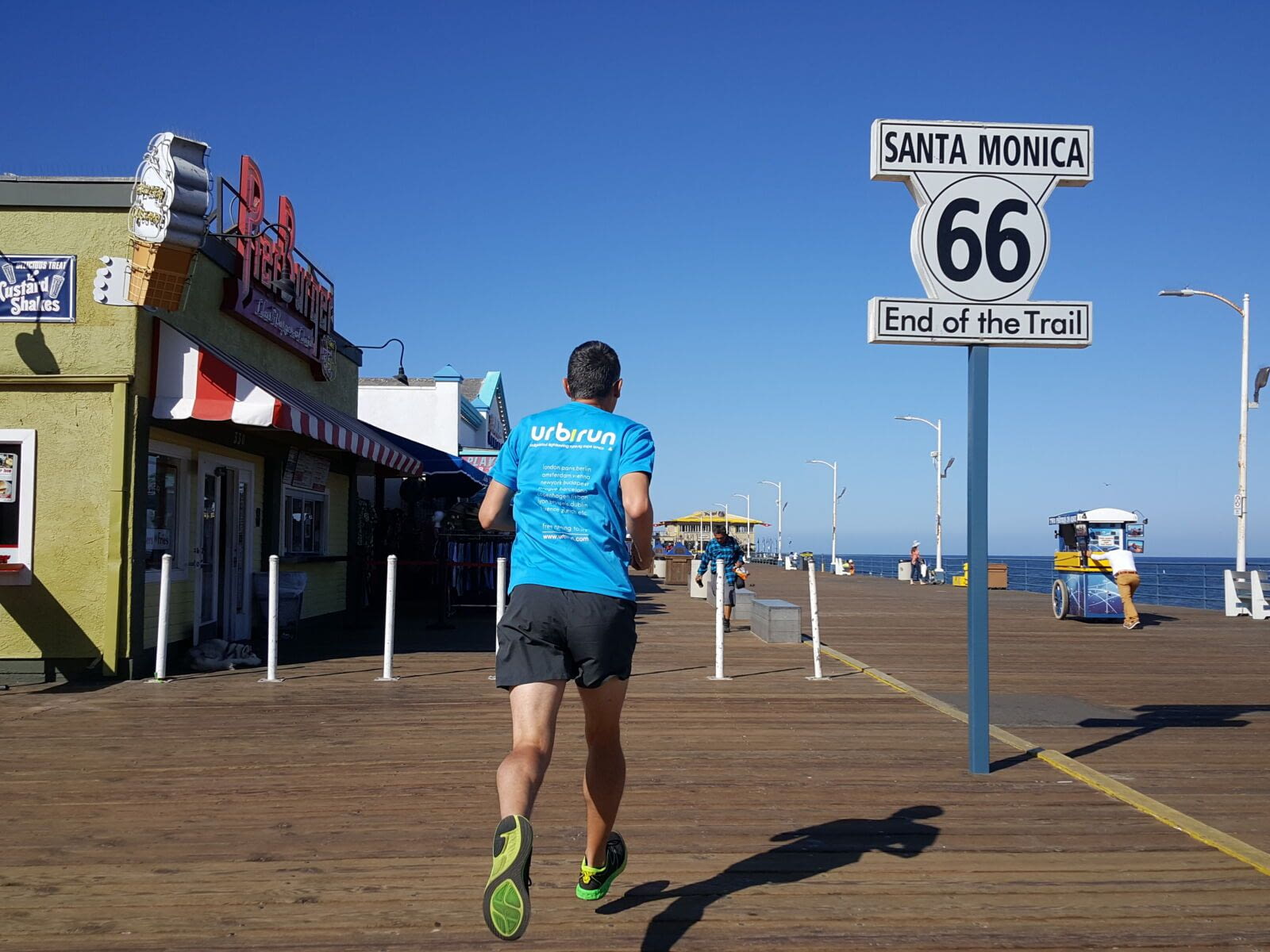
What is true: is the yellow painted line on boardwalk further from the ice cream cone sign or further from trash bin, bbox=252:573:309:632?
trash bin, bbox=252:573:309:632

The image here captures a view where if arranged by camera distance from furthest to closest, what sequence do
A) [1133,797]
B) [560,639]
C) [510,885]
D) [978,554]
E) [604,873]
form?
[978,554] < [1133,797] < [604,873] < [560,639] < [510,885]

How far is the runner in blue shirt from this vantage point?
3.50 m

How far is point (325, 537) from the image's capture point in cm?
1730

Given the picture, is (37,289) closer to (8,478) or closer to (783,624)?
(8,478)

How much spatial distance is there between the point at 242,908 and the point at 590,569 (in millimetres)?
1755

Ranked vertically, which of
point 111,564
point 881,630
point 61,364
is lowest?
point 881,630

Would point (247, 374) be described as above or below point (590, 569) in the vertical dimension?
above

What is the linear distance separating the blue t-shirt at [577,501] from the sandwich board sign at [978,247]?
3.23 meters

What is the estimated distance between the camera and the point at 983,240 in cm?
643

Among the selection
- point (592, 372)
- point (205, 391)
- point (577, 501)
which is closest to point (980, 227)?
point (592, 372)

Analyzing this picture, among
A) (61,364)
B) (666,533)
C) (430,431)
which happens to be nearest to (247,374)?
(61,364)

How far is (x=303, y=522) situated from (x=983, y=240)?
11.9 metres

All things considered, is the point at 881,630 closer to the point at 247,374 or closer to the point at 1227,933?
the point at 247,374

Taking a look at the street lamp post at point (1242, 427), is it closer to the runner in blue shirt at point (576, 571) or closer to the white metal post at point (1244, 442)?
the white metal post at point (1244, 442)
